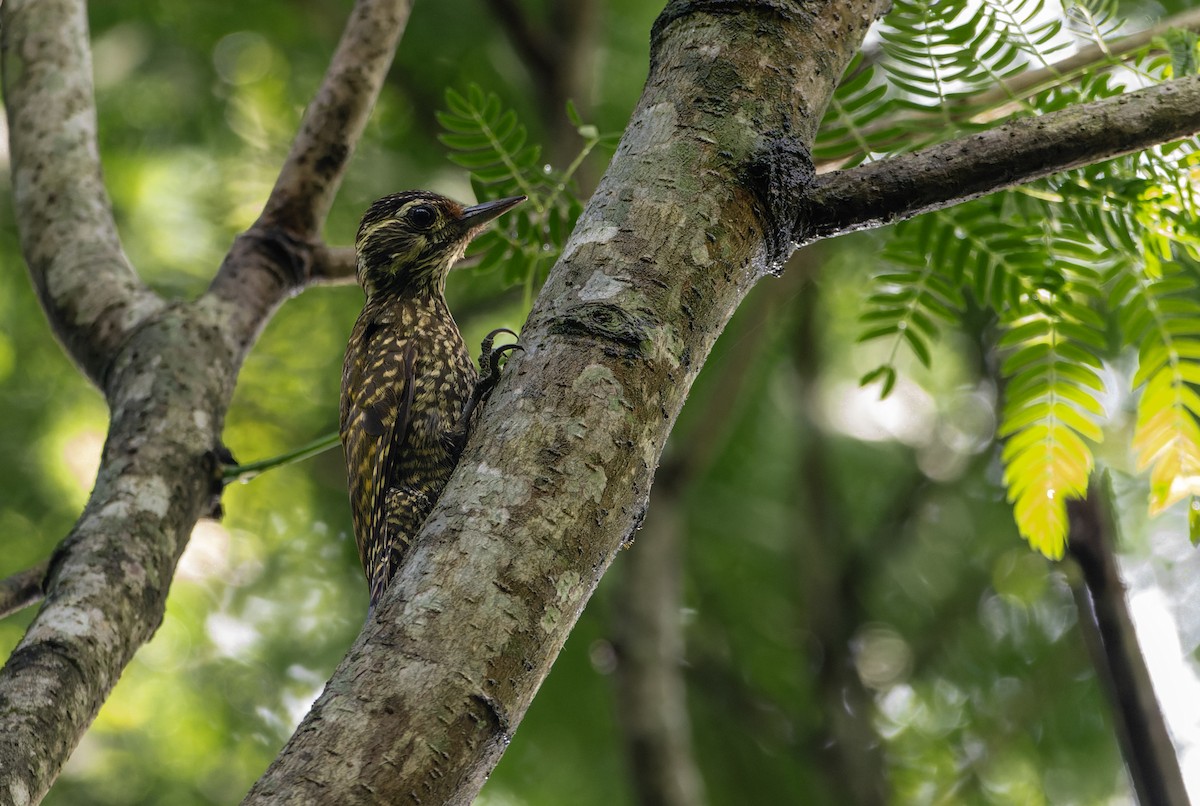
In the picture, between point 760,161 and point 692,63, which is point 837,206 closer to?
point 760,161

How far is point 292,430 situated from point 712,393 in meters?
1.81

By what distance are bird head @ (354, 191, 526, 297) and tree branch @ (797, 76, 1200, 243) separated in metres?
2.07

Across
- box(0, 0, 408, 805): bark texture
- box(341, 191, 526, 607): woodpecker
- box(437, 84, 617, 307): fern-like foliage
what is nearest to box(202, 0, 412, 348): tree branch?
box(0, 0, 408, 805): bark texture

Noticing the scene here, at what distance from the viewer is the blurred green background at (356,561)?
539 centimetres

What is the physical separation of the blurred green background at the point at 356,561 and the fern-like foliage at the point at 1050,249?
88.2 inches

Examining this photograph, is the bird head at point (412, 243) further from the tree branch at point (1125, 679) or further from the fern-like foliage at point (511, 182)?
the tree branch at point (1125, 679)

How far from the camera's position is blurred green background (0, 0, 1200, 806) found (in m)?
5.39

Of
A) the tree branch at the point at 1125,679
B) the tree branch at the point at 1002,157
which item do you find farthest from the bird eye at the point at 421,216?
the tree branch at the point at 1125,679

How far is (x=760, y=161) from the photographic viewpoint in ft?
5.85

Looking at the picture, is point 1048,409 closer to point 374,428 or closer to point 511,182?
point 511,182

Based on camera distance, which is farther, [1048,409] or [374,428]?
[374,428]

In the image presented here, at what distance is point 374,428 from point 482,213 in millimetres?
687

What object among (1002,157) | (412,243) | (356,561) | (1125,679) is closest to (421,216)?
(412,243)

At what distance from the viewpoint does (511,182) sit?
126 inches
